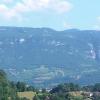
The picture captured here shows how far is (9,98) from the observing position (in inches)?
2025

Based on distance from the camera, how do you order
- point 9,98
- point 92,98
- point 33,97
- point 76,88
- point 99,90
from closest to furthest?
point 9,98 → point 33,97 → point 92,98 → point 76,88 → point 99,90

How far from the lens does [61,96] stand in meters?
66.4

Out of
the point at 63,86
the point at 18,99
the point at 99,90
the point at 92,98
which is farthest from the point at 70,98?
the point at 99,90

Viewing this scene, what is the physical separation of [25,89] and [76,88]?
381 inches

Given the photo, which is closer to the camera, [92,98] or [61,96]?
[61,96]

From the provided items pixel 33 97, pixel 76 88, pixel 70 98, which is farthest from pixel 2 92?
pixel 76 88

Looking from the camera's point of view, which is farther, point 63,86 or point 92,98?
point 63,86

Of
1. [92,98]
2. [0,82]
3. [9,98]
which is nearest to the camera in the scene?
[9,98]

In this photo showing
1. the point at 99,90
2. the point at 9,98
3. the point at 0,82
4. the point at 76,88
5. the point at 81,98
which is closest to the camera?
the point at 9,98

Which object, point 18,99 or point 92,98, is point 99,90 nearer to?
point 92,98

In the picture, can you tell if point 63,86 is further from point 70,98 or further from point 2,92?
point 2,92

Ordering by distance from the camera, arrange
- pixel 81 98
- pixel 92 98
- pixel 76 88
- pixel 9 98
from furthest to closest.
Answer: pixel 76 88
pixel 92 98
pixel 81 98
pixel 9 98

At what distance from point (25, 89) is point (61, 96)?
8.95 meters

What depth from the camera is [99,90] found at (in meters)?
86.8
